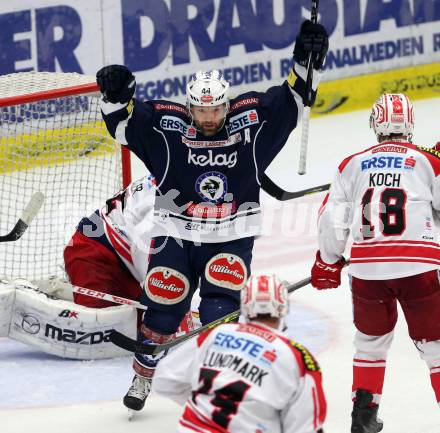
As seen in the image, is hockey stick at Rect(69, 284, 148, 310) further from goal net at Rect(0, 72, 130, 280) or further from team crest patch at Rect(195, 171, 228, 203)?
team crest patch at Rect(195, 171, 228, 203)

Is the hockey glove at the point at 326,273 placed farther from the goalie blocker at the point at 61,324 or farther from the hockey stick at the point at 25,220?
the hockey stick at the point at 25,220

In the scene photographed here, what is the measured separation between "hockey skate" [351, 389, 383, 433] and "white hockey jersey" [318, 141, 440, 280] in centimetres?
42

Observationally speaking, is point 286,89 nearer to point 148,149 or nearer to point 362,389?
point 148,149

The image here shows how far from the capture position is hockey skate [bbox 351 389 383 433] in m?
4.84

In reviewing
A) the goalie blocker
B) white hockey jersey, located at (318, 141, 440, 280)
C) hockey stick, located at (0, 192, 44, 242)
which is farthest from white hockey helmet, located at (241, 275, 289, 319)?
hockey stick, located at (0, 192, 44, 242)

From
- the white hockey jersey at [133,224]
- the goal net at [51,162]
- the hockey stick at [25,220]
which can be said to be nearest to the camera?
the white hockey jersey at [133,224]

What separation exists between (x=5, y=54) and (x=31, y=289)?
9.75 ft

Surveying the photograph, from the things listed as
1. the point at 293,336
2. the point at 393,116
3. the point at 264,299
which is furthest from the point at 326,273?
the point at 293,336

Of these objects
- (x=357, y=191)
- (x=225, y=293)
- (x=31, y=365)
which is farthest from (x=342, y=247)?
(x=31, y=365)

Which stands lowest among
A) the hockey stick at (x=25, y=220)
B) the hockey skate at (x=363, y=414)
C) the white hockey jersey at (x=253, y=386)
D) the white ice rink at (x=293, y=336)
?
the white ice rink at (x=293, y=336)

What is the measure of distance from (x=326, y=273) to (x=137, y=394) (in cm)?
89

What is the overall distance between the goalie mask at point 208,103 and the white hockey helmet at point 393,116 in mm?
595

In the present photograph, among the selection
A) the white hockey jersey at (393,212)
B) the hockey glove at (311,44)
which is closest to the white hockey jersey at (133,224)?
the hockey glove at (311,44)

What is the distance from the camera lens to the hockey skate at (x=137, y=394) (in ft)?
17.0
